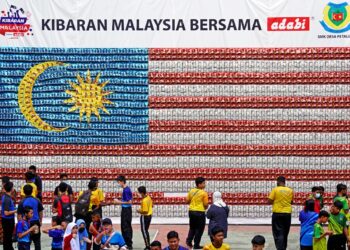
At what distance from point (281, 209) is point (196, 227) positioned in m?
2.03

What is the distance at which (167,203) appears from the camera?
86.9 ft

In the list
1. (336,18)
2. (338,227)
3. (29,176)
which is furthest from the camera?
(336,18)

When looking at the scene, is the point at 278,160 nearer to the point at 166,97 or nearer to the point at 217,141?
the point at 217,141

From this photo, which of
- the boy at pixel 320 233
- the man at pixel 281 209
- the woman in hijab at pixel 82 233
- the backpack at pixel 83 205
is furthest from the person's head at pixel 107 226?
A: the man at pixel 281 209

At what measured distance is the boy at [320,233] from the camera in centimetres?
1832

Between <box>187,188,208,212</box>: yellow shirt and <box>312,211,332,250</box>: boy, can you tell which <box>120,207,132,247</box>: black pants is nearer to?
<box>187,188,208,212</box>: yellow shirt

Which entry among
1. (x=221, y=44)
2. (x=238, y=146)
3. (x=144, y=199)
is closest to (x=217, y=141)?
(x=238, y=146)

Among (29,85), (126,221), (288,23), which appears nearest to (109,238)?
(126,221)

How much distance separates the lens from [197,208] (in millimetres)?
22438

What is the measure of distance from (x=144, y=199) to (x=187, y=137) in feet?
15.0

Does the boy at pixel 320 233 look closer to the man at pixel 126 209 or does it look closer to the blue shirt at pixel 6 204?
the man at pixel 126 209

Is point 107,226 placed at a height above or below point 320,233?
above

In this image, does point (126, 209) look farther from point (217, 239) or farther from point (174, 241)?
point (174, 241)

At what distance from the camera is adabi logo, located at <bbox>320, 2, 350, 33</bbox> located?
25938 mm
